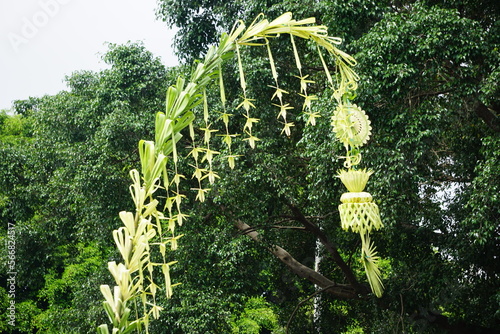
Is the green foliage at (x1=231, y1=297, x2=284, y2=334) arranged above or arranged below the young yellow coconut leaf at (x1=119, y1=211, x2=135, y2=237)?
below

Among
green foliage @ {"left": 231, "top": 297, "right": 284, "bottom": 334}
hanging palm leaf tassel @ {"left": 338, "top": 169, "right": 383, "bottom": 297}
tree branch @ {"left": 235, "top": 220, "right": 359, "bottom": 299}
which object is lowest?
green foliage @ {"left": 231, "top": 297, "right": 284, "bottom": 334}

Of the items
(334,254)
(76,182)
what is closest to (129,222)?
(334,254)

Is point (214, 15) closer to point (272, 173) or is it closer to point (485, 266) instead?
point (272, 173)

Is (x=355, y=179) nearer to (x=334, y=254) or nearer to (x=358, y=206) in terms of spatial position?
(x=358, y=206)

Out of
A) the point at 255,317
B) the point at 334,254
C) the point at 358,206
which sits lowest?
the point at 255,317

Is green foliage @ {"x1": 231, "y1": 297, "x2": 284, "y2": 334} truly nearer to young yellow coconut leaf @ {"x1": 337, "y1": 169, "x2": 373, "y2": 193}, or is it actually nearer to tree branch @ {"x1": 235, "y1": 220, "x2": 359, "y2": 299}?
tree branch @ {"x1": 235, "y1": 220, "x2": 359, "y2": 299}

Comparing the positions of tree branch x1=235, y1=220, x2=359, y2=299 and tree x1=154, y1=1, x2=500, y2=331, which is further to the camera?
tree branch x1=235, y1=220, x2=359, y2=299

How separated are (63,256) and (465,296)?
6911 millimetres

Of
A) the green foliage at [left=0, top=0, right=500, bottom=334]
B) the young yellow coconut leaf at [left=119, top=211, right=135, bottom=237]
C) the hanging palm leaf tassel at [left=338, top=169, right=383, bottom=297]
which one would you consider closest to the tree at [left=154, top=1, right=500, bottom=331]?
the green foliage at [left=0, top=0, right=500, bottom=334]

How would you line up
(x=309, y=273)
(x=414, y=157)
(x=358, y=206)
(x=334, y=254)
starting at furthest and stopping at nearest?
(x=309, y=273), (x=334, y=254), (x=414, y=157), (x=358, y=206)

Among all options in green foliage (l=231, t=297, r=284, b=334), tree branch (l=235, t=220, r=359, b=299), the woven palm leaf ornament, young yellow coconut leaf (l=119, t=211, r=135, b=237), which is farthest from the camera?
green foliage (l=231, t=297, r=284, b=334)

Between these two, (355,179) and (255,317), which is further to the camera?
(255,317)

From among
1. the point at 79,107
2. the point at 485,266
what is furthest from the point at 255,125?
the point at 79,107

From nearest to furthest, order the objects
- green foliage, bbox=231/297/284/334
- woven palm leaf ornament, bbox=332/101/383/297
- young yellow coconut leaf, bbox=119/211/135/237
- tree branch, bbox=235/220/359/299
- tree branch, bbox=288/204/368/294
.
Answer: young yellow coconut leaf, bbox=119/211/135/237 < woven palm leaf ornament, bbox=332/101/383/297 < tree branch, bbox=288/204/368/294 < tree branch, bbox=235/220/359/299 < green foliage, bbox=231/297/284/334
